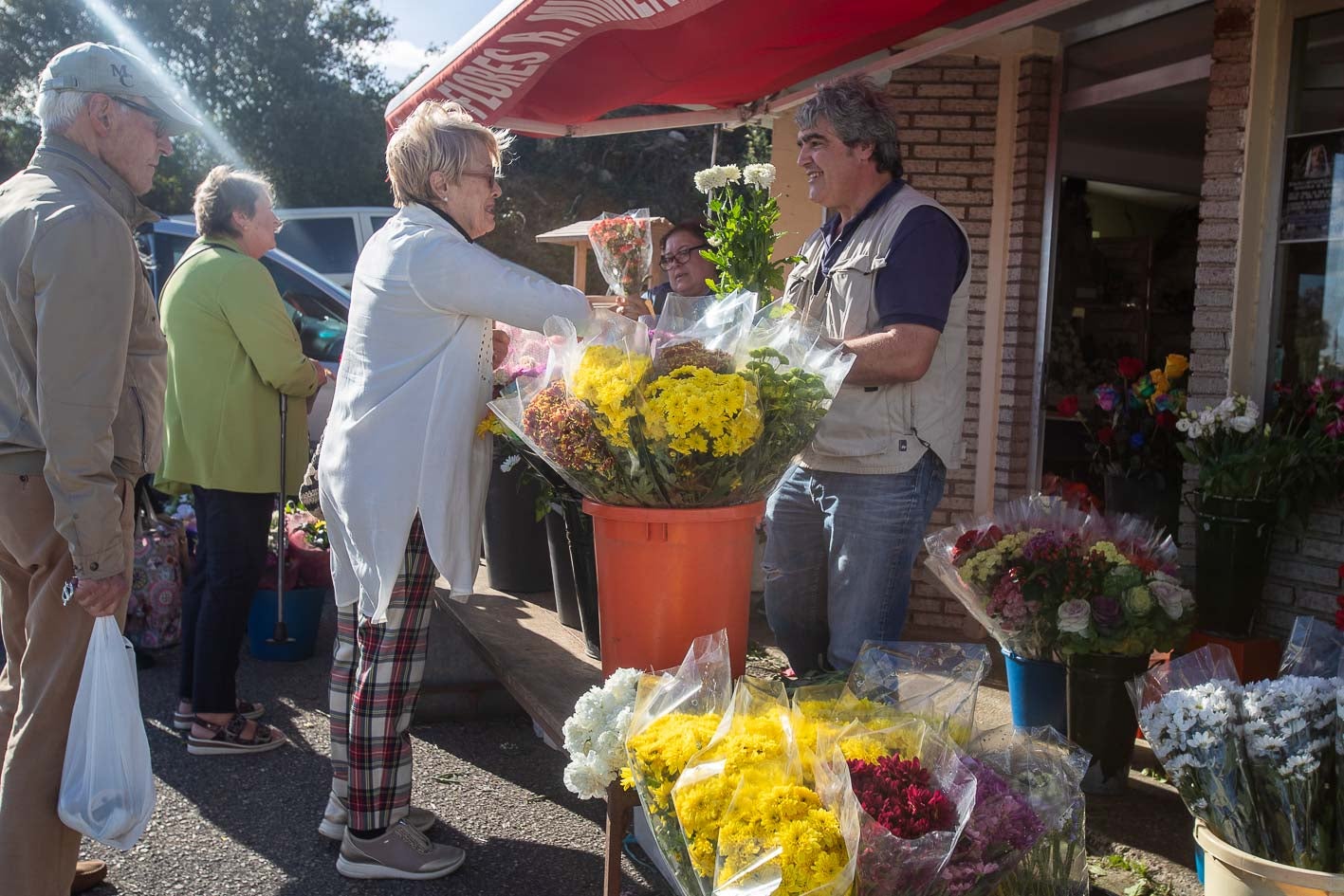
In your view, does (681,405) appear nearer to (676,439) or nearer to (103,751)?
(676,439)

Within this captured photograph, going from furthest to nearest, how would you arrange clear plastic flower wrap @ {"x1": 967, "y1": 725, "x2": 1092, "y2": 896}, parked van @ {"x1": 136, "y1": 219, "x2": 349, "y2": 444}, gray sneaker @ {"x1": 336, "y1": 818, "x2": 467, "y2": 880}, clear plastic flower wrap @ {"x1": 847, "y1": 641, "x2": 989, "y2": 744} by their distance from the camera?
parked van @ {"x1": 136, "y1": 219, "x2": 349, "y2": 444} < gray sneaker @ {"x1": 336, "y1": 818, "x2": 467, "y2": 880} < clear plastic flower wrap @ {"x1": 847, "y1": 641, "x2": 989, "y2": 744} < clear plastic flower wrap @ {"x1": 967, "y1": 725, "x2": 1092, "y2": 896}

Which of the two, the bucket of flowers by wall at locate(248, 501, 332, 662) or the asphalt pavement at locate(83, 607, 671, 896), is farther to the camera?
the bucket of flowers by wall at locate(248, 501, 332, 662)

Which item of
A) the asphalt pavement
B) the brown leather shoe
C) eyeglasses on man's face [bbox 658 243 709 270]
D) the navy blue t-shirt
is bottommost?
the asphalt pavement

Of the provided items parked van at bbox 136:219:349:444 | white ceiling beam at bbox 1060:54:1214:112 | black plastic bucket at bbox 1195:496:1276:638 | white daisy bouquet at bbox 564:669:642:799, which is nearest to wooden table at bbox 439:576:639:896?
white daisy bouquet at bbox 564:669:642:799

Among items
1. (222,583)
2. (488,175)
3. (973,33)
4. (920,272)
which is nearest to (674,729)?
(920,272)

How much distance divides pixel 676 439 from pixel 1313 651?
1.42m

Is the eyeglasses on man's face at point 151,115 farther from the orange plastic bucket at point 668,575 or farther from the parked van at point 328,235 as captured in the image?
the parked van at point 328,235

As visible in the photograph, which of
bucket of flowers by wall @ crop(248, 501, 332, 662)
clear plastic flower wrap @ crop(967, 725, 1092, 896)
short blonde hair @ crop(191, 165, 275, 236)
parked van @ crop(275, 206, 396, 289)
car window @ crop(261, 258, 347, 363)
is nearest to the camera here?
clear plastic flower wrap @ crop(967, 725, 1092, 896)

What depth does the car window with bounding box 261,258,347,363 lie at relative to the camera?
27.8ft

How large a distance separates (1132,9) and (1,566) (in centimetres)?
463

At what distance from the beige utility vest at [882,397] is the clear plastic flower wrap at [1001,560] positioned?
1.63 ft

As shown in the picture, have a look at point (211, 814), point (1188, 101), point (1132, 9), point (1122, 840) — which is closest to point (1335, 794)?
point (1122, 840)

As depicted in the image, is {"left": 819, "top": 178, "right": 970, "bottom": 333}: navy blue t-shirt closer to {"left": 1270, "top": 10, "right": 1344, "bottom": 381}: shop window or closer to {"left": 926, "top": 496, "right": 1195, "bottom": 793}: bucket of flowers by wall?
{"left": 926, "top": 496, "right": 1195, "bottom": 793}: bucket of flowers by wall

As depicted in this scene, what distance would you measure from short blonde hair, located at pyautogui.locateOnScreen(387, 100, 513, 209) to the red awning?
78 cm
